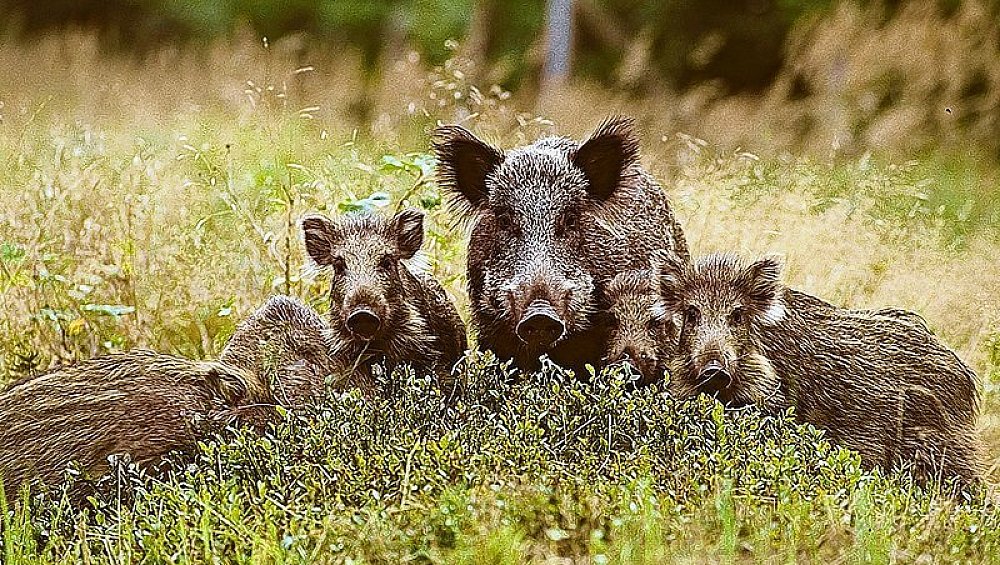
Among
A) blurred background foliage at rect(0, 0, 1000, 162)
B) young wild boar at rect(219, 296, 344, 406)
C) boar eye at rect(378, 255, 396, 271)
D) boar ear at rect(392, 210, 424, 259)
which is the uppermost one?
blurred background foliage at rect(0, 0, 1000, 162)

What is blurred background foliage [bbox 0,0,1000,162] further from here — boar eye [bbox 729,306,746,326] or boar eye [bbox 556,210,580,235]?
boar eye [bbox 729,306,746,326]

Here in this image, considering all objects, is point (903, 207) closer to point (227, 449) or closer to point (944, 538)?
point (944, 538)

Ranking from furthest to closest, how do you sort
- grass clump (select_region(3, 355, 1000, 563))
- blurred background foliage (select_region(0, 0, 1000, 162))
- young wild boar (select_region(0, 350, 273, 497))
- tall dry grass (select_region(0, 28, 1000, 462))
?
blurred background foliage (select_region(0, 0, 1000, 162)), tall dry grass (select_region(0, 28, 1000, 462)), young wild boar (select_region(0, 350, 273, 497)), grass clump (select_region(3, 355, 1000, 563))

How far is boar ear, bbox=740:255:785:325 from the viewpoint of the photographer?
160 inches

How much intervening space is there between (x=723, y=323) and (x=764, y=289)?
0.22 m

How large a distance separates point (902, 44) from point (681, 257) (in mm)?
5426

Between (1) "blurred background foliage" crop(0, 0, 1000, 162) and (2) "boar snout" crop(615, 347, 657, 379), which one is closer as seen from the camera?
(2) "boar snout" crop(615, 347, 657, 379)

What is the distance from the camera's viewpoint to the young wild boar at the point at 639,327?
4.18m

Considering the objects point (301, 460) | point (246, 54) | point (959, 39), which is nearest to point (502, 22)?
point (246, 54)

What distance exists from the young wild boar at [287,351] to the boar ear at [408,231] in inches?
16.1

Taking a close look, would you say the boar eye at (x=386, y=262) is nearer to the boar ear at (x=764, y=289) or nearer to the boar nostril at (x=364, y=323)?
the boar nostril at (x=364, y=323)

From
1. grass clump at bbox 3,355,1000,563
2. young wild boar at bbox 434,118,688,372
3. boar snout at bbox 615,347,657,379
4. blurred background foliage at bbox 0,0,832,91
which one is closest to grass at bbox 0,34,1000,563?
grass clump at bbox 3,355,1000,563

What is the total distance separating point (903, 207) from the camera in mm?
6957

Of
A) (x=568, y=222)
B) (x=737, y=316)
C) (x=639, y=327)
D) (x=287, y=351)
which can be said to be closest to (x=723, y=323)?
(x=737, y=316)
